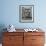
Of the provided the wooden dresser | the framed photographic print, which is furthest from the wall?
the wooden dresser

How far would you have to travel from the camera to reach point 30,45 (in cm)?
341

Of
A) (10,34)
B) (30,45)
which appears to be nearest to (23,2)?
(10,34)

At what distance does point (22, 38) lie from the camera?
11.1 feet

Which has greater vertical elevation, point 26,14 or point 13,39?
point 26,14

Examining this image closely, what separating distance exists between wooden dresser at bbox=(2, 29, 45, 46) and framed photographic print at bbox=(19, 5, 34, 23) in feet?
2.00

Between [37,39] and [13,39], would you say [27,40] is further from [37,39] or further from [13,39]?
[13,39]

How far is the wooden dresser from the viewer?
3387mm

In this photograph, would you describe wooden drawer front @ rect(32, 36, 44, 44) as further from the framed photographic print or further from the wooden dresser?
the framed photographic print

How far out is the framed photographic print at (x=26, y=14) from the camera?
3838 mm

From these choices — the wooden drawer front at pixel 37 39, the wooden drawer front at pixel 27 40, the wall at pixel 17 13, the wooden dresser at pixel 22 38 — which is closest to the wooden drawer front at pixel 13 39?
the wooden dresser at pixel 22 38

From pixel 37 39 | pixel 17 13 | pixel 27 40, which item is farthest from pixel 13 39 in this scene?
pixel 17 13

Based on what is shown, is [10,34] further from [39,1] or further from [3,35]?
[39,1]

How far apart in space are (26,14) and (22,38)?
0.85 m

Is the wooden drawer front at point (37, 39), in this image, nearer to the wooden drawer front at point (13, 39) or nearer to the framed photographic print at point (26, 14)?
the wooden drawer front at point (13, 39)
